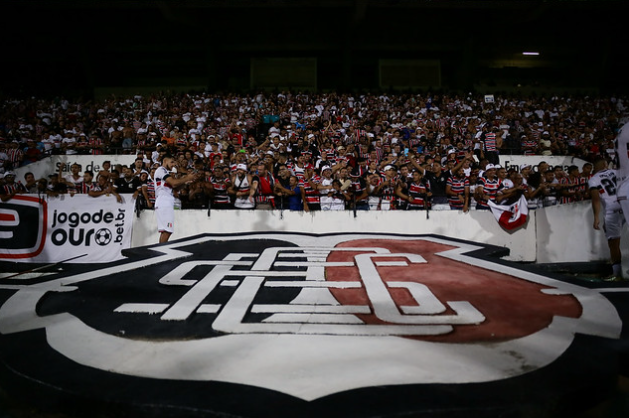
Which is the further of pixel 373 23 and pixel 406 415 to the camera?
pixel 373 23

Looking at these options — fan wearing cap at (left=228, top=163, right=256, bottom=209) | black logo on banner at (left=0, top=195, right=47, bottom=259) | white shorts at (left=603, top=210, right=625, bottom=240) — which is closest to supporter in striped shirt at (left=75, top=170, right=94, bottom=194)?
black logo on banner at (left=0, top=195, right=47, bottom=259)

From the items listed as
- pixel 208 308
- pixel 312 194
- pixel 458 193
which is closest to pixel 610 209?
pixel 458 193

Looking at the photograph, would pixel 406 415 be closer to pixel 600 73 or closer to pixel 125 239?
pixel 125 239

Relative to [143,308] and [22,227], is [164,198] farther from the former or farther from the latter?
[143,308]

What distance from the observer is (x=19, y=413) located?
234 centimetres

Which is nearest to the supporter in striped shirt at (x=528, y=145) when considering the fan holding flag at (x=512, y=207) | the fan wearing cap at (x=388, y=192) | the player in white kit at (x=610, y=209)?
the fan holding flag at (x=512, y=207)

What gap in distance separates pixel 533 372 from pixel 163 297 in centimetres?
296

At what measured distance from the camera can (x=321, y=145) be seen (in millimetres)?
12211

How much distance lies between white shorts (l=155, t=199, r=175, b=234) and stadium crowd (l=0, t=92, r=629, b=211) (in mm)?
882

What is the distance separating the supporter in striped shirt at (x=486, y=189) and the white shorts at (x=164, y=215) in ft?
18.8

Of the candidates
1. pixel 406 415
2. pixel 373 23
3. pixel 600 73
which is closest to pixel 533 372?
pixel 406 415

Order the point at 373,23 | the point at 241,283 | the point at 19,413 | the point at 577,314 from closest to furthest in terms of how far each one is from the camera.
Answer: the point at 19,413 → the point at 577,314 → the point at 241,283 → the point at 373,23

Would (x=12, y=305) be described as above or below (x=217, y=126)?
below

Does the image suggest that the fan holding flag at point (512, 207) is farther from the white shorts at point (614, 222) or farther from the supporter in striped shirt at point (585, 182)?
the white shorts at point (614, 222)
